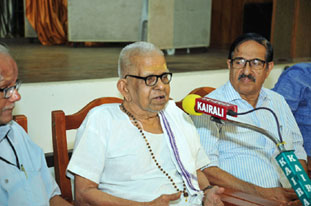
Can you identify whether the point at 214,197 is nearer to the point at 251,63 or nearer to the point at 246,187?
the point at 246,187

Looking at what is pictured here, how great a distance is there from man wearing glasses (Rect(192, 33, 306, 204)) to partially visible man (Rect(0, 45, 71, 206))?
2.80ft

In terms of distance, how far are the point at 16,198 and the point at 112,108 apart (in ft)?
1.98

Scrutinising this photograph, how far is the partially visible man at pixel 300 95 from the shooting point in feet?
9.33

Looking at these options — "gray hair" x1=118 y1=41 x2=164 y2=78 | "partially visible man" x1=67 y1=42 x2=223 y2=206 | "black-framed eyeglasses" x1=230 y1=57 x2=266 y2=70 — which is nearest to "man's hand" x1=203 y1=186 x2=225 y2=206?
"partially visible man" x1=67 y1=42 x2=223 y2=206

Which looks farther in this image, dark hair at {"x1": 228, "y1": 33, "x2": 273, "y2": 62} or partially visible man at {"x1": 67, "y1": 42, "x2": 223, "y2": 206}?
dark hair at {"x1": 228, "y1": 33, "x2": 273, "y2": 62}

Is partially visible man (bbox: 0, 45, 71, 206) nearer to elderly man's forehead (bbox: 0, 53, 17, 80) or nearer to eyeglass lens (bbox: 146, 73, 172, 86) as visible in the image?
elderly man's forehead (bbox: 0, 53, 17, 80)

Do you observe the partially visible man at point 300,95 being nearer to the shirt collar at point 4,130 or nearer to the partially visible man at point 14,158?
the partially visible man at point 14,158

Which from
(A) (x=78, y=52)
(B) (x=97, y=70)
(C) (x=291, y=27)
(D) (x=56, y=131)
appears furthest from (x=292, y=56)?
(D) (x=56, y=131)

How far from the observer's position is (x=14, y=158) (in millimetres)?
1615

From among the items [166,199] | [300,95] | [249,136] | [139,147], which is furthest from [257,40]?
[166,199]

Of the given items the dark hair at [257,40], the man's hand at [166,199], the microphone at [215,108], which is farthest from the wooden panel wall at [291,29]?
the microphone at [215,108]

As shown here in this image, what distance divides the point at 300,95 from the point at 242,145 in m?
0.82

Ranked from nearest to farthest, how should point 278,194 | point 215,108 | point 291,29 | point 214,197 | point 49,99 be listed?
point 215,108 < point 214,197 < point 278,194 < point 49,99 < point 291,29

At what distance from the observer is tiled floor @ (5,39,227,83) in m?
3.23
